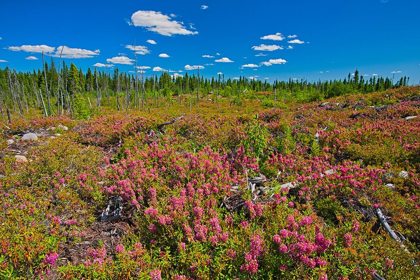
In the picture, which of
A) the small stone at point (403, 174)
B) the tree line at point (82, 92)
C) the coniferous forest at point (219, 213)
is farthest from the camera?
the tree line at point (82, 92)

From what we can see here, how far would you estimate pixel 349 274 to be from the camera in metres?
2.59

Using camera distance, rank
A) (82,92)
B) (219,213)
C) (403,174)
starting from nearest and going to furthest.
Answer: (219,213)
(403,174)
(82,92)

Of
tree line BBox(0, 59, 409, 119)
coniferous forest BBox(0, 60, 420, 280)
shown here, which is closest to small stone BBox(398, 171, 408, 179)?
coniferous forest BBox(0, 60, 420, 280)

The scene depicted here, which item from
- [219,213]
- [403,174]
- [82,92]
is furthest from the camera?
[82,92]

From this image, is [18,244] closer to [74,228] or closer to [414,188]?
[74,228]

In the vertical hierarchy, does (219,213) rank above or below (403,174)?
below

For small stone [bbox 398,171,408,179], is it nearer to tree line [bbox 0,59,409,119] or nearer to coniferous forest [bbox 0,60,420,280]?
coniferous forest [bbox 0,60,420,280]

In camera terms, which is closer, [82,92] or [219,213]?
[219,213]

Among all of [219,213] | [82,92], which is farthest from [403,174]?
[82,92]

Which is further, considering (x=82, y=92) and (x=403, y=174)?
(x=82, y=92)

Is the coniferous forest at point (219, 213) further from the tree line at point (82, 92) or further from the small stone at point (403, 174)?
the tree line at point (82, 92)

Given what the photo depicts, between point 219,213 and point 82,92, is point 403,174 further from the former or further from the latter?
point 82,92

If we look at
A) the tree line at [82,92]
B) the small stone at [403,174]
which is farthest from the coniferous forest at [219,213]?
the tree line at [82,92]

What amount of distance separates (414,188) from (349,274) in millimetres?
3794
